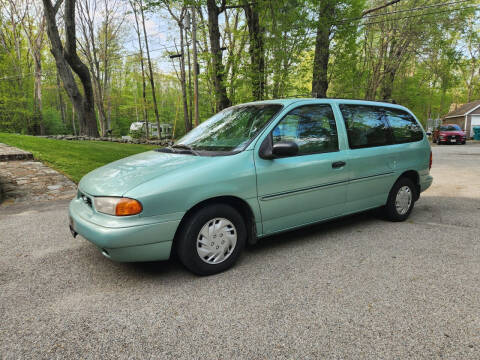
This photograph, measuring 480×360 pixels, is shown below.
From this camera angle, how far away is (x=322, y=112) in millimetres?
3916

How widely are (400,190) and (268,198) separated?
8.10 ft

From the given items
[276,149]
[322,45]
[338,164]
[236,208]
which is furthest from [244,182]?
[322,45]

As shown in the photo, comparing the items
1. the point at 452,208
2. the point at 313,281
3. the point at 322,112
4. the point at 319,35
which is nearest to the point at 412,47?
the point at 319,35

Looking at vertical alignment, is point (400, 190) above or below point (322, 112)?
below

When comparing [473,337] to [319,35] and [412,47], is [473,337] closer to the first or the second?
[319,35]

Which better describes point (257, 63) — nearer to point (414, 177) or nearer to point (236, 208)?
point (414, 177)

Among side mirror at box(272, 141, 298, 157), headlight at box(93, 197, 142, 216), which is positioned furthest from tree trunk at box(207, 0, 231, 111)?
headlight at box(93, 197, 142, 216)

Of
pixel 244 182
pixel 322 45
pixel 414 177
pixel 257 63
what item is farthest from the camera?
pixel 322 45

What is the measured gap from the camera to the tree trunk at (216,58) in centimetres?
1148

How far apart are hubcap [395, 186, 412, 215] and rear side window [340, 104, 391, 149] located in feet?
2.64

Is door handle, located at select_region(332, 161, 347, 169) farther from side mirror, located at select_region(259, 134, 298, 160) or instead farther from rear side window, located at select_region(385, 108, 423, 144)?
rear side window, located at select_region(385, 108, 423, 144)

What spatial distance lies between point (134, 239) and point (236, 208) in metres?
1.06

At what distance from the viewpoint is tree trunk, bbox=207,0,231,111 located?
37.7 ft

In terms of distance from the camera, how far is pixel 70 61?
48.3 feet
